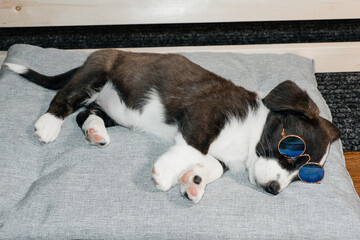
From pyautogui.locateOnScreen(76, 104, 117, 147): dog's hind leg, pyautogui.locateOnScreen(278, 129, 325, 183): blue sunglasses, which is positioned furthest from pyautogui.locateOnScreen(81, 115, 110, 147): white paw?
pyautogui.locateOnScreen(278, 129, 325, 183): blue sunglasses

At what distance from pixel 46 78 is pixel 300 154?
5.36ft

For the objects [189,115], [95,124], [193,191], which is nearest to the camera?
[193,191]

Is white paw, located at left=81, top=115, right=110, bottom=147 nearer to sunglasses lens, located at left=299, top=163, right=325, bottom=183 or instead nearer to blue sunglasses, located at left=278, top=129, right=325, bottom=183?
blue sunglasses, located at left=278, top=129, right=325, bottom=183

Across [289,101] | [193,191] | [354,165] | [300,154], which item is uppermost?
[289,101]

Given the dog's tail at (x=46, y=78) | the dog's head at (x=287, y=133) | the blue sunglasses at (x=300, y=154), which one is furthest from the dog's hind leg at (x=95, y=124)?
the blue sunglasses at (x=300, y=154)

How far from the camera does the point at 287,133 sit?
2.18 metres

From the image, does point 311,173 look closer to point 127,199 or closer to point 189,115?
point 189,115

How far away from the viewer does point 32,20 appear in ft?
11.4

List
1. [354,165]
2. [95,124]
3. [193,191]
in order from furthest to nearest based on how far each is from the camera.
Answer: [354,165]
[95,124]
[193,191]

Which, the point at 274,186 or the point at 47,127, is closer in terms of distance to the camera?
the point at 274,186

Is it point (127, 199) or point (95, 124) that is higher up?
point (95, 124)

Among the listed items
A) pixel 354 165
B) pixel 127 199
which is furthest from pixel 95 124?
pixel 354 165

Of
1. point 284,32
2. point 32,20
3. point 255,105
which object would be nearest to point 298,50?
point 284,32

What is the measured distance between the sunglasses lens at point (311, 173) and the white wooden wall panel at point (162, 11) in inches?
71.1
